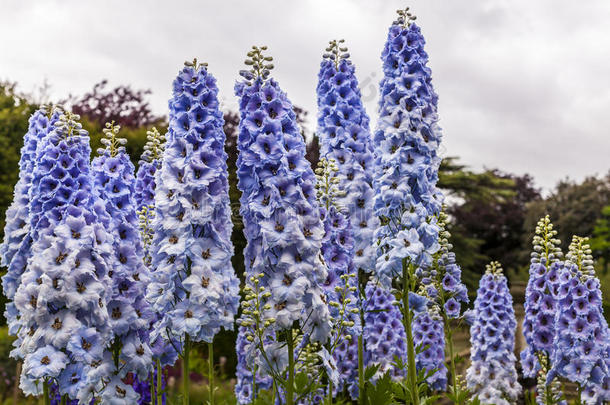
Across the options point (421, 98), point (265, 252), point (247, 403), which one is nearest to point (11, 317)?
point (265, 252)

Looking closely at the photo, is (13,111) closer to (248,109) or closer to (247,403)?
(247,403)

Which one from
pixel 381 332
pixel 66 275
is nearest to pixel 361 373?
pixel 381 332

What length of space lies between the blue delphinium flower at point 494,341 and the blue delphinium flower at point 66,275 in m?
5.34

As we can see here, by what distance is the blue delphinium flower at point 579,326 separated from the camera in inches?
267

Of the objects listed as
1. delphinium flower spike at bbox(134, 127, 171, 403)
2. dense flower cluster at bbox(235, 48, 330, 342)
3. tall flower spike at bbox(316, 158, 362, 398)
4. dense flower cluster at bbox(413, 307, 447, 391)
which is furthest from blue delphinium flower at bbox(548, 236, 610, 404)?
delphinium flower spike at bbox(134, 127, 171, 403)

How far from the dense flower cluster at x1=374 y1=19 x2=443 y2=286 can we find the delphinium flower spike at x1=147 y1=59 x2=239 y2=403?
1.60 meters

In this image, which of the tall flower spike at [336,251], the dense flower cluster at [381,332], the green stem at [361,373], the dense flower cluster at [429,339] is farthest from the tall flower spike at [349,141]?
the dense flower cluster at [429,339]

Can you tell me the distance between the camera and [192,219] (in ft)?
14.9

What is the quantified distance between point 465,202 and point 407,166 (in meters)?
21.1

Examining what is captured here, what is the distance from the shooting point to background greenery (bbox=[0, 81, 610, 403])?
43.6 feet

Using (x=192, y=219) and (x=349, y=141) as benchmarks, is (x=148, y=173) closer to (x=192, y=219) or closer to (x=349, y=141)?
(x=192, y=219)

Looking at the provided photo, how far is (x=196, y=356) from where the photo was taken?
41.0 ft

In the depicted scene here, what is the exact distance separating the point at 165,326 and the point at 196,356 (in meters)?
8.17

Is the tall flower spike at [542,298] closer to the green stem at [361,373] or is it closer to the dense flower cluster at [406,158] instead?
the dense flower cluster at [406,158]
